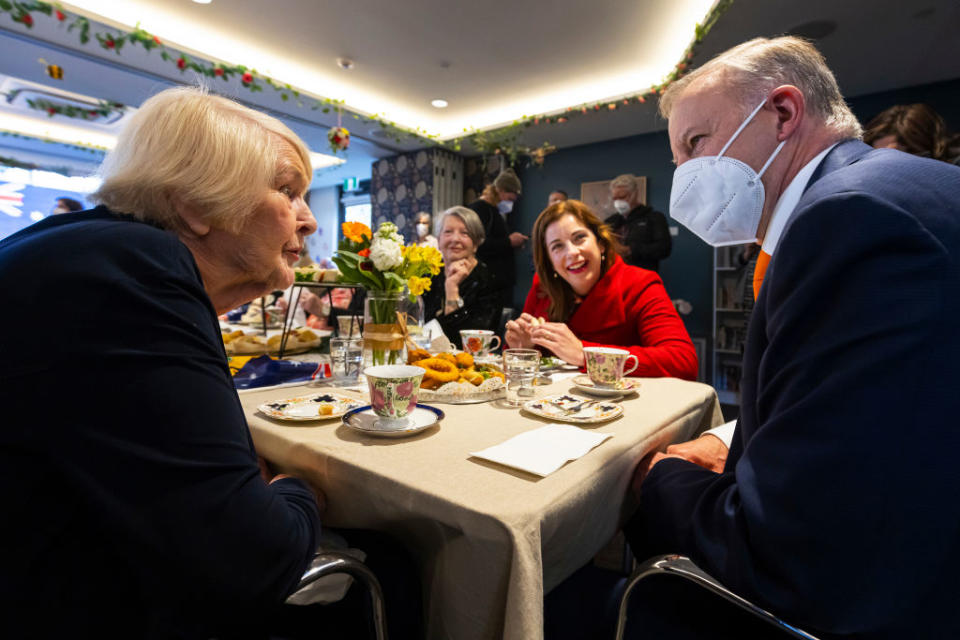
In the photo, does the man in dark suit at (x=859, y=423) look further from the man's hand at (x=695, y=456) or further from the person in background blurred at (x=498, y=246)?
the person in background blurred at (x=498, y=246)

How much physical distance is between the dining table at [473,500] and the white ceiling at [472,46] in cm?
363

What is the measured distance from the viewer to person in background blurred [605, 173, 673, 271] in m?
4.76

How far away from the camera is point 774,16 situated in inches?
127

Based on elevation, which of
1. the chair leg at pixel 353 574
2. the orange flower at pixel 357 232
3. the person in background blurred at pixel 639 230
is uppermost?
the person in background blurred at pixel 639 230

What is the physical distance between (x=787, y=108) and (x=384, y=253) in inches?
39.3

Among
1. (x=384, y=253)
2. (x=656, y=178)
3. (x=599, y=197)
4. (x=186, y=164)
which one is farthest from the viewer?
(x=599, y=197)

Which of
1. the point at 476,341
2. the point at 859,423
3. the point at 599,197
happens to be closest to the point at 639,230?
the point at 599,197

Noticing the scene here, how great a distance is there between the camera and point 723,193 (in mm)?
1015

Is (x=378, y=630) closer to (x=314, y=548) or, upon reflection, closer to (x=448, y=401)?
(x=314, y=548)

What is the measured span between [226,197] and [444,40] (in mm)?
3947

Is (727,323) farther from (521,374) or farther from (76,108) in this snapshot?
(76,108)

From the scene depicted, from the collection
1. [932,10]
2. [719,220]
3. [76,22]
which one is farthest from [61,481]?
[932,10]

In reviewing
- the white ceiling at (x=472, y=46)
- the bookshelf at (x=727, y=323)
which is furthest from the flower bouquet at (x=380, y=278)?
the bookshelf at (x=727, y=323)

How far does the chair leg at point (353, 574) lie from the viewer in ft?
2.16
